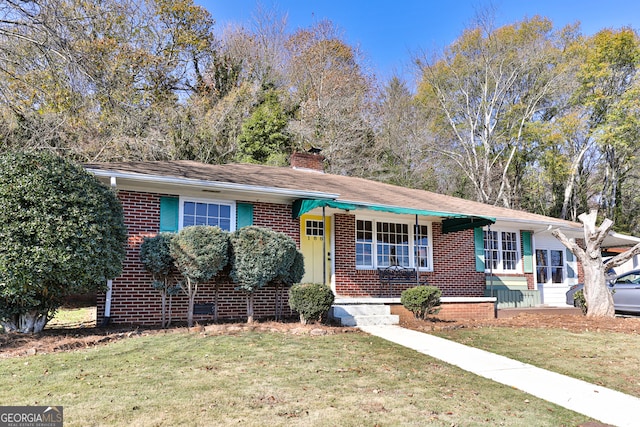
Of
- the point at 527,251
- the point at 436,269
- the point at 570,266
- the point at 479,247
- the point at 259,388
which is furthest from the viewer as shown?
the point at 570,266

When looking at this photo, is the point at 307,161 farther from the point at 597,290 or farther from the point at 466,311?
the point at 597,290

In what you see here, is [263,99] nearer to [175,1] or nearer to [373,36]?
[175,1]

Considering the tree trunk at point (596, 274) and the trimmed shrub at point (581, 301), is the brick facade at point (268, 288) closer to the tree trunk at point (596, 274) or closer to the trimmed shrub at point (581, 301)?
A: the trimmed shrub at point (581, 301)

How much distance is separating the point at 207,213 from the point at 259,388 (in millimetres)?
5828

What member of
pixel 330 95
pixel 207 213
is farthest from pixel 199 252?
pixel 330 95

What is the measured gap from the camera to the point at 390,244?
12.8 metres

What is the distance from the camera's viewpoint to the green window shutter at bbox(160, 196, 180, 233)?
948cm

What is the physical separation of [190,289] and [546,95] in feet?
80.1

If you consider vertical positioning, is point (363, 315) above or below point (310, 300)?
below

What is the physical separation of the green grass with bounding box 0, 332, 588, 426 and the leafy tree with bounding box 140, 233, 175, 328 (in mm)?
1827

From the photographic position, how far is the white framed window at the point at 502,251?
14492mm

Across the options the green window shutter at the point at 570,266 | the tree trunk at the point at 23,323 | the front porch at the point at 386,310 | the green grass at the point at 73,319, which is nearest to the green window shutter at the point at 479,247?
the front porch at the point at 386,310

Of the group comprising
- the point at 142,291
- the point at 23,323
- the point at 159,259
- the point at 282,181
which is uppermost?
the point at 282,181

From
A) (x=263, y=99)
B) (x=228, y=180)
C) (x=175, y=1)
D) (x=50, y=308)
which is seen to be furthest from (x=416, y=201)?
(x=175, y=1)
